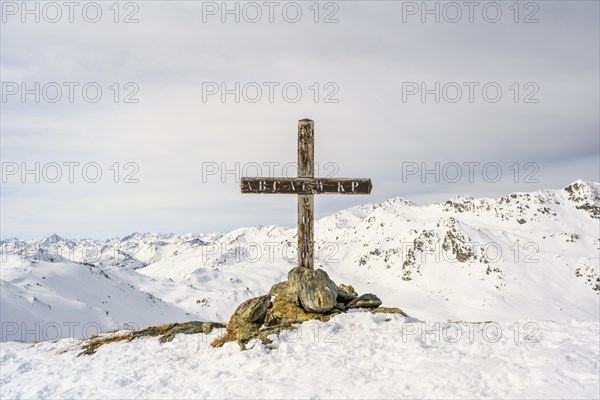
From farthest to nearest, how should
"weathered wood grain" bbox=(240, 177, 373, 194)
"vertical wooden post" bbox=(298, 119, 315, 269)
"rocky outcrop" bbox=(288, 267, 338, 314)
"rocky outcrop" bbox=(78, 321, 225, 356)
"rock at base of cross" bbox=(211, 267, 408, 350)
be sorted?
"vertical wooden post" bbox=(298, 119, 315, 269), "weathered wood grain" bbox=(240, 177, 373, 194), "rocky outcrop" bbox=(78, 321, 225, 356), "rocky outcrop" bbox=(288, 267, 338, 314), "rock at base of cross" bbox=(211, 267, 408, 350)

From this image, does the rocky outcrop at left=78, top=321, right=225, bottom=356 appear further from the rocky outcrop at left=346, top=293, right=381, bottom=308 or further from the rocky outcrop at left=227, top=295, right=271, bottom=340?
the rocky outcrop at left=346, top=293, right=381, bottom=308

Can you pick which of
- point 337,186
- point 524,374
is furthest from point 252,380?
point 337,186

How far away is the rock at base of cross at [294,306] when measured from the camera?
12539mm

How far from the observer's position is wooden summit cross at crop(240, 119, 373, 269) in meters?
13.4

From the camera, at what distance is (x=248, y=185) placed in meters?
13.4

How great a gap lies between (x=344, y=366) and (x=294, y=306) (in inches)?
159

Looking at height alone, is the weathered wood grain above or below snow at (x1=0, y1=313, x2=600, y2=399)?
above

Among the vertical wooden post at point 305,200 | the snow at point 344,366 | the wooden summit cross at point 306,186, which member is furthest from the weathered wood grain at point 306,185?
the snow at point 344,366

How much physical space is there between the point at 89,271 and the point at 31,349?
6081 cm

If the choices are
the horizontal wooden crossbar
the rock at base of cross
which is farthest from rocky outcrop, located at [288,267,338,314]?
the horizontal wooden crossbar

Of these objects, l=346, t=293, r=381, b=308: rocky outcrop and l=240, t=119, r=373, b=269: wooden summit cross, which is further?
l=346, t=293, r=381, b=308: rocky outcrop

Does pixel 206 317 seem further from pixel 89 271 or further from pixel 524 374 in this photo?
pixel 524 374

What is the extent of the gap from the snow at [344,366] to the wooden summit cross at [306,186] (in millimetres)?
3190

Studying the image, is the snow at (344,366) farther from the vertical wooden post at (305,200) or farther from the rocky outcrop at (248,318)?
the vertical wooden post at (305,200)
